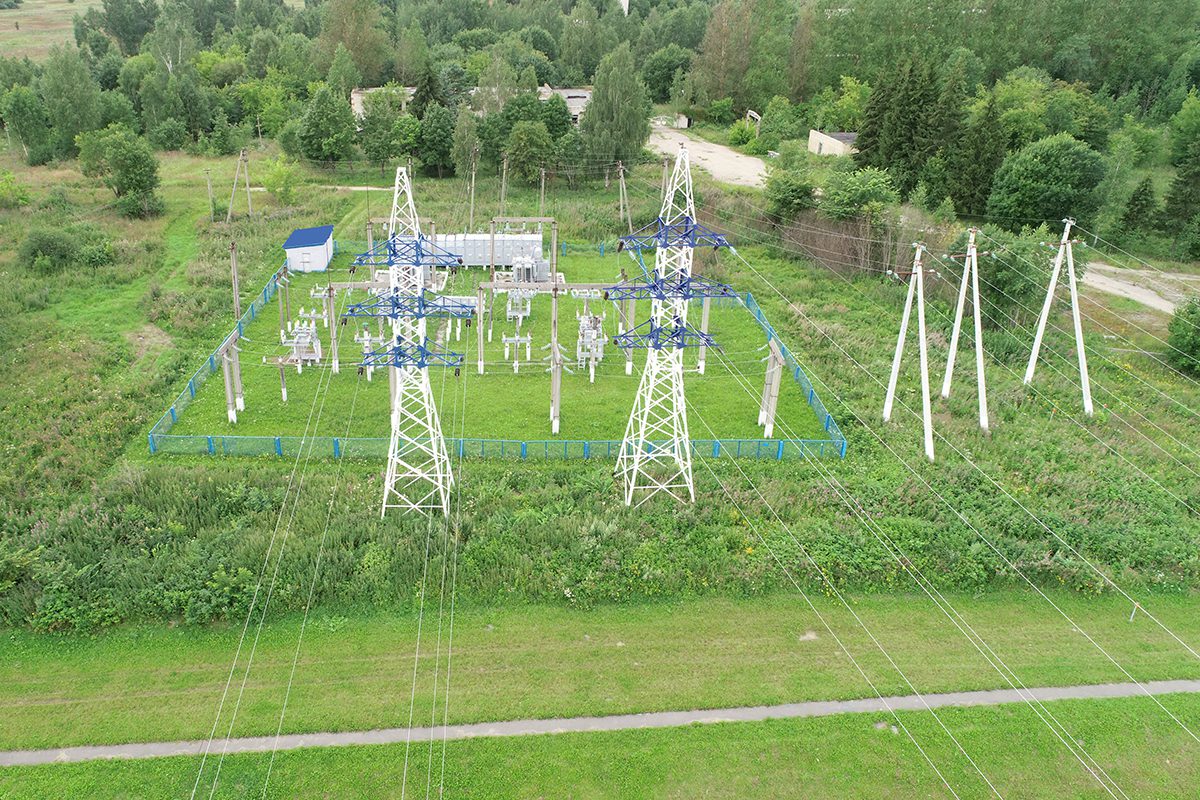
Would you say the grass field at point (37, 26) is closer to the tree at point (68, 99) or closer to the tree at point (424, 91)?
the tree at point (68, 99)

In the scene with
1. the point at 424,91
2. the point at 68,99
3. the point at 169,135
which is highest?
the point at 424,91

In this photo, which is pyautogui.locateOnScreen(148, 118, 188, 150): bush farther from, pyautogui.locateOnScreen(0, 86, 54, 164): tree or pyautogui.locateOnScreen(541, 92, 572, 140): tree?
pyautogui.locateOnScreen(541, 92, 572, 140): tree

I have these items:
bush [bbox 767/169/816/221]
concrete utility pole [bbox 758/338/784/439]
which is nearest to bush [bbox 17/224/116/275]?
concrete utility pole [bbox 758/338/784/439]

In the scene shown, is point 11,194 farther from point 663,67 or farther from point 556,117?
point 663,67

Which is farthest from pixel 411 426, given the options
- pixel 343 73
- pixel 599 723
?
pixel 343 73

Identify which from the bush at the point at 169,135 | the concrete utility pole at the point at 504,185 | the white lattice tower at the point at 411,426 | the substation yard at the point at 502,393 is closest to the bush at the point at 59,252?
the substation yard at the point at 502,393
